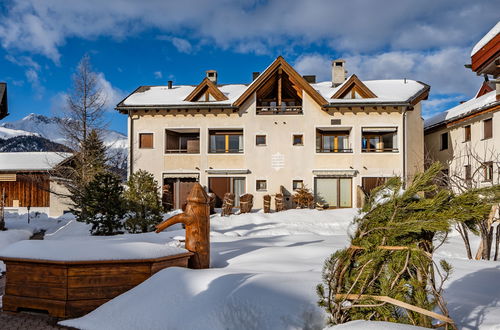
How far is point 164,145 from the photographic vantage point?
77.1ft

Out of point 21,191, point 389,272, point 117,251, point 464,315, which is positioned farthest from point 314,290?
point 21,191

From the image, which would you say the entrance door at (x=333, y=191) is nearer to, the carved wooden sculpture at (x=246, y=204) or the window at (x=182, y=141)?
the carved wooden sculpture at (x=246, y=204)

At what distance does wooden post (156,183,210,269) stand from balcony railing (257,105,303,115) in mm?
16625

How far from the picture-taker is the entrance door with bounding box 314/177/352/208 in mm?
22781

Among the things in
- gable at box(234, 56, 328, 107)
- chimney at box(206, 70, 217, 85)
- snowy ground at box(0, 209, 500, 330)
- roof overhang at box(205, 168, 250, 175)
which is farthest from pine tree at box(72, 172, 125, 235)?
chimney at box(206, 70, 217, 85)

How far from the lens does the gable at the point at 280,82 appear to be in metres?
22.8

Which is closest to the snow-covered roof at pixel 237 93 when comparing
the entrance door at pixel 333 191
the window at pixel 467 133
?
the window at pixel 467 133

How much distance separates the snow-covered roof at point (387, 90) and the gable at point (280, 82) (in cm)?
132

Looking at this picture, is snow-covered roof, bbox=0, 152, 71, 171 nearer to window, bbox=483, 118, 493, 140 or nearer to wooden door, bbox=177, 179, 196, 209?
wooden door, bbox=177, 179, 196, 209

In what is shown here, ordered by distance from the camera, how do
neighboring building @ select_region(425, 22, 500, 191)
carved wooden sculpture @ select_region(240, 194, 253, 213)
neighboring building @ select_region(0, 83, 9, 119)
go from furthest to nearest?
neighboring building @ select_region(0, 83, 9, 119) → carved wooden sculpture @ select_region(240, 194, 253, 213) → neighboring building @ select_region(425, 22, 500, 191)

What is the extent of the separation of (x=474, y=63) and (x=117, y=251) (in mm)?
6109

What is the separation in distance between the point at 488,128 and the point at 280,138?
11902 millimetres

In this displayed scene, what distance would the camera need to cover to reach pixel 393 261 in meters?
3.72

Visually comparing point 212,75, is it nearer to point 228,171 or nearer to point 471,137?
point 228,171
